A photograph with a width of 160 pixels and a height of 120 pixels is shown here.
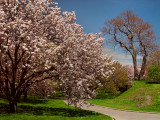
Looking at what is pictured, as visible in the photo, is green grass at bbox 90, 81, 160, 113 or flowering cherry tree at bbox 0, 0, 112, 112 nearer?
flowering cherry tree at bbox 0, 0, 112, 112

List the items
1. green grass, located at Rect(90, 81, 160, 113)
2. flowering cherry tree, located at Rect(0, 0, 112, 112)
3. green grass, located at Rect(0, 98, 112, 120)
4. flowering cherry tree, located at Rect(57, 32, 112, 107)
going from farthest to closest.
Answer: green grass, located at Rect(90, 81, 160, 113), flowering cherry tree, located at Rect(57, 32, 112, 107), green grass, located at Rect(0, 98, 112, 120), flowering cherry tree, located at Rect(0, 0, 112, 112)

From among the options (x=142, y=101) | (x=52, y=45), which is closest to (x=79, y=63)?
(x=52, y=45)

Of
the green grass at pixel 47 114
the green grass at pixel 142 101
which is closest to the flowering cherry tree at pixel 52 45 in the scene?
the green grass at pixel 47 114

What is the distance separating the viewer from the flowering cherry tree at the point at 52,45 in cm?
1062

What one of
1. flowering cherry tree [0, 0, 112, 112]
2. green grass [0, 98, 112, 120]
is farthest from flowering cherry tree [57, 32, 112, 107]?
green grass [0, 98, 112, 120]

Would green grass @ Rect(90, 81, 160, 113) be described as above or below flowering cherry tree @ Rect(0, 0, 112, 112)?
below

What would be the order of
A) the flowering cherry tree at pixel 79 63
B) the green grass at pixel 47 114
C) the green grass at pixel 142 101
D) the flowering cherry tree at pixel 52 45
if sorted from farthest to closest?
the green grass at pixel 142 101 < the flowering cherry tree at pixel 79 63 < the green grass at pixel 47 114 < the flowering cherry tree at pixel 52 45

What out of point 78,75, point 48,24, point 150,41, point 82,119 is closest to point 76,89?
point 78,75

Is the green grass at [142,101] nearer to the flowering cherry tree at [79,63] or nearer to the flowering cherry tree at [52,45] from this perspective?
the flowering cherry tree at [79,63]

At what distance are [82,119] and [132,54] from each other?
32.1 m

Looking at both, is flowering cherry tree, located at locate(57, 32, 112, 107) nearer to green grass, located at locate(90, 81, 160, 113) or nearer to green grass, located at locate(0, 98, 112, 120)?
green grass, located at locate(0, 98, 112, 120)

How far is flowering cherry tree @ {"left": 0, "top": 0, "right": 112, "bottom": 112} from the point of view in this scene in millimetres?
10625

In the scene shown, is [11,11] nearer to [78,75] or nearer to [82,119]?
[78,75]

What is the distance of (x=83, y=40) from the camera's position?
42.6 feet
